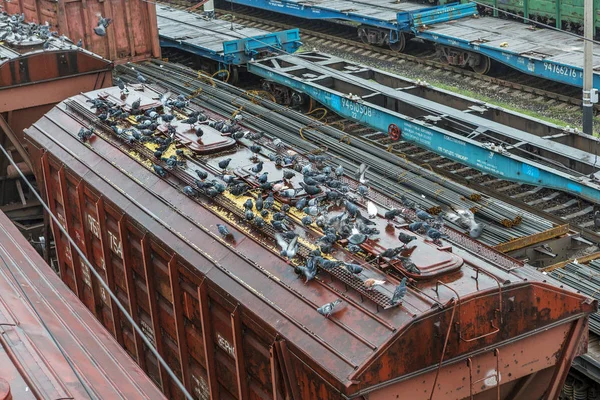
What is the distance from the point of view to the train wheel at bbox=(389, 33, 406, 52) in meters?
26.4

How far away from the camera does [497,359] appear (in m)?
7.35

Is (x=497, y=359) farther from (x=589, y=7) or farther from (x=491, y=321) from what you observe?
(x=589, y=7)

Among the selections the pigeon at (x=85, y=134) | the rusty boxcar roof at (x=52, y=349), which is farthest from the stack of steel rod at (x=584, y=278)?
the pigeon at (x=85, y=134)

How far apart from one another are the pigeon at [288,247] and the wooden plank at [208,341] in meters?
0.95

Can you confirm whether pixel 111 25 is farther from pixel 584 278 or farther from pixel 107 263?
pixel 584 278

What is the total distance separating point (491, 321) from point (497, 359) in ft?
1.26

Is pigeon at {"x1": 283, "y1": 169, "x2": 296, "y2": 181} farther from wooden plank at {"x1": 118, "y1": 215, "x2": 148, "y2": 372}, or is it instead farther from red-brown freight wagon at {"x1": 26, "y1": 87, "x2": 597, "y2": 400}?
wooden plank at {"x1": 118, "y1": 215, "x2": 148, "y2": 372}

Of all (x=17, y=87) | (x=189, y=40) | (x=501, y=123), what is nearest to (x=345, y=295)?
(x=17, y=87)

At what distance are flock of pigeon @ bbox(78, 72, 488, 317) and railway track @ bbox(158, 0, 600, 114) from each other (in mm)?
11879

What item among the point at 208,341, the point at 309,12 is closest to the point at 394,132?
the point at 208,341

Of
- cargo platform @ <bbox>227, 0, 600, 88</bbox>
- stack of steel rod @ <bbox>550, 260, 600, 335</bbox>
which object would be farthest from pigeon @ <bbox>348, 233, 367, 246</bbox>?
cargo platform @ <bbox>227, 0, 600, 88</bbox>

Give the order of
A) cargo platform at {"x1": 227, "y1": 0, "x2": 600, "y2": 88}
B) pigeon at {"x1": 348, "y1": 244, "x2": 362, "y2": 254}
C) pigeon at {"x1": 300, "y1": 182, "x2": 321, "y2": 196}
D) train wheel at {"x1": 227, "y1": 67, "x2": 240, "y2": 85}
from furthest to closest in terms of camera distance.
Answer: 1. train wheel at {"x1": 227, "y1": 67, "x2": 240, "y2": 85}
2. cargo platform at {"x1": 227, "y1": 0, "x2": 600, "y2": 88}
3. pigeon at {"x1": 300, "y1": 182, "x2": 321, "y2": 196}
4. pigeon at {"x1": 348, "y1": 244, "x2": 362, "y2": 254}

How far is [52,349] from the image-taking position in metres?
6.36

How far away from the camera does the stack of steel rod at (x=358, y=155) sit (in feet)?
41.3
